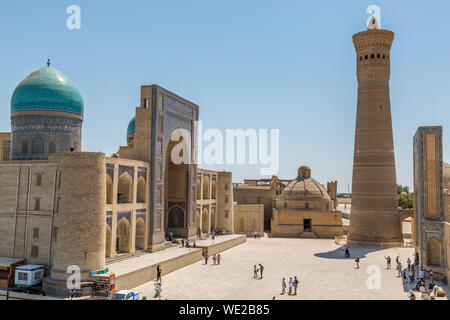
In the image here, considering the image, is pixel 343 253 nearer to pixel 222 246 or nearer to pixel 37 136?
pixel 222 246

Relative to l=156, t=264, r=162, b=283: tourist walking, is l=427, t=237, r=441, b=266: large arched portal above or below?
above

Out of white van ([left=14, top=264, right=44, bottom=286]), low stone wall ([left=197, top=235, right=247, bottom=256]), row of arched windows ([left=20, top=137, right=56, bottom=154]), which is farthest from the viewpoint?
low stone wall ([left=197, top=235, right=247, bottom=256])

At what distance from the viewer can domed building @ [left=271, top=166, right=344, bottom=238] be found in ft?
128

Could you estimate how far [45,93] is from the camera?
2512cm

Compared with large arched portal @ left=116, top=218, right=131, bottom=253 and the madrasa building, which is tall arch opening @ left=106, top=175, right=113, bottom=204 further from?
large arched portal @ left=116, top=218, right=131, bottom=253

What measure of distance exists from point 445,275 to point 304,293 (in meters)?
8.02

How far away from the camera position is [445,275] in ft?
68.6

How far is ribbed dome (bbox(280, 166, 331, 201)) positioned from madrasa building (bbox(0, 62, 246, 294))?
7105mm

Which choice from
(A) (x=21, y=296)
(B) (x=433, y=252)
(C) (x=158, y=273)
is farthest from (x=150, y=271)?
(B) (x=433, y=252)

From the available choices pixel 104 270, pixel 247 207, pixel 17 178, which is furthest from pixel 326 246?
pixel 17 178

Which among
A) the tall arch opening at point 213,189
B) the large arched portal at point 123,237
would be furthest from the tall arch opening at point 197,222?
the large arched portal at point 123,237

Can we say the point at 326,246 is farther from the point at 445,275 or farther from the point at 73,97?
the point at 73,97

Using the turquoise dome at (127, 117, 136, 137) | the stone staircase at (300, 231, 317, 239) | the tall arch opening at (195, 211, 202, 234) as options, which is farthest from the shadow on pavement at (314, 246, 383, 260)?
the turquoise dome at (127, 117, 136, 137)
